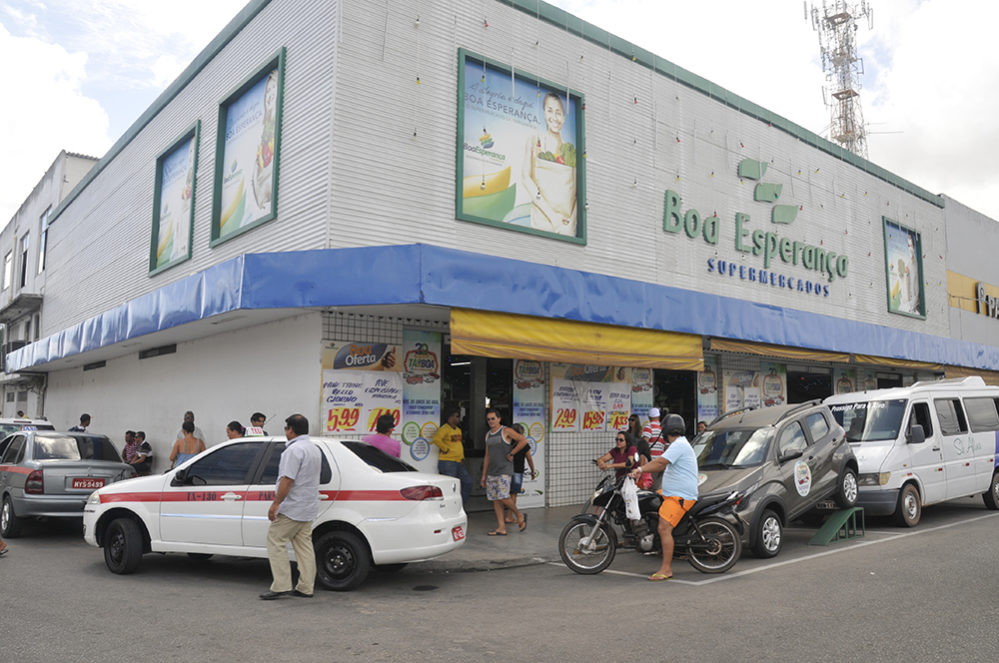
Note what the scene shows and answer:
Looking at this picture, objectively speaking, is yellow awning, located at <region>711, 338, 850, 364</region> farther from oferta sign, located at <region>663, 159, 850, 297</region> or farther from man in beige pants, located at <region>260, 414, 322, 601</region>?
man in beige pants, located at <region>260, 414, 322, 601</region>

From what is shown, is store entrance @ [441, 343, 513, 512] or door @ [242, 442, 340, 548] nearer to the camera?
door @ [242, 442, 340, 548]

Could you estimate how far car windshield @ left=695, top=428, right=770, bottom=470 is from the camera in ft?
30.9

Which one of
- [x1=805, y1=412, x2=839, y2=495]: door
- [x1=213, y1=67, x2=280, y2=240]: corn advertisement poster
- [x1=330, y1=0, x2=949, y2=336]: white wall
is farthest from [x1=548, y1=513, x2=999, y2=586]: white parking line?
[x1=213, y1=67, x2=280, y2=240]: corn advertisement poster

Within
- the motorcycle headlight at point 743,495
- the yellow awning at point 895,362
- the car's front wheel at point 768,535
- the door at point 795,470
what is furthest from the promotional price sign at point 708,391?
the motorcycle headlight at point 743,495

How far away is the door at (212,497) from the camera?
781cm

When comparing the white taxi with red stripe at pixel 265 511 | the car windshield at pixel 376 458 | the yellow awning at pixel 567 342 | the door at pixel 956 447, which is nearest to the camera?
the white taxi with red stripe at pixel 265 511

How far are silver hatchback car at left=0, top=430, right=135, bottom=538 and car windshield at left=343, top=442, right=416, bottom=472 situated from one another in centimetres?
516

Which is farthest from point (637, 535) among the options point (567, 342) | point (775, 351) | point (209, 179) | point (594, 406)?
point (209, 179)

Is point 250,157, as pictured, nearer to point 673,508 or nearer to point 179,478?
point 179,478

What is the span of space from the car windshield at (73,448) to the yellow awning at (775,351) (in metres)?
11.5

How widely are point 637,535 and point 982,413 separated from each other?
8615mm

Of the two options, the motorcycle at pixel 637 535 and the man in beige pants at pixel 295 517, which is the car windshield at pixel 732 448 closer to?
the motorcycle at pixel 637 535

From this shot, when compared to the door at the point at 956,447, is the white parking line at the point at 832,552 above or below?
below

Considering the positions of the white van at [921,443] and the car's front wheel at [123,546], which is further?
the white van at [921,443]
